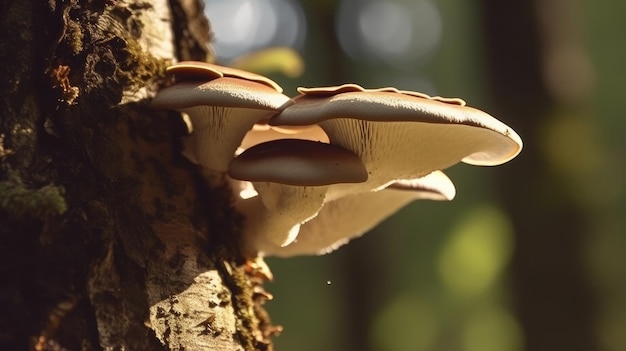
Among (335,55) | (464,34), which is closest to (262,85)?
(335,55)

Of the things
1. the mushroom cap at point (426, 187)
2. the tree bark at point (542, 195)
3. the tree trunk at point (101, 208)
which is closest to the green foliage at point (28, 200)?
the tree trunk at point (101, 208)

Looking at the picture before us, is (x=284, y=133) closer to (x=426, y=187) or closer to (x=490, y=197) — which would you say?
(x=426, y=187)

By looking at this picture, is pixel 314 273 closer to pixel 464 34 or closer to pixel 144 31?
pixel 464 34

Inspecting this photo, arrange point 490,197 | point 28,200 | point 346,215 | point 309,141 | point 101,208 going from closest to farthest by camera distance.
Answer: point 28,200 → point 101,208 → point 309,141 → point 346,215 → point 490,197

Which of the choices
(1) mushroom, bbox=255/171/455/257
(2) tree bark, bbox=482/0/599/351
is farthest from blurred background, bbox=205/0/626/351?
(1) mushroom, bbox=255/171/455/257

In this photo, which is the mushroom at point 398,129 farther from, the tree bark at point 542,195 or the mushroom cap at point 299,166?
the tree bark at point 542,195

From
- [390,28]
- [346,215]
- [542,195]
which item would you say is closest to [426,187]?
[346,215]

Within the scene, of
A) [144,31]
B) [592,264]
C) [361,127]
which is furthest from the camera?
[592,264]
